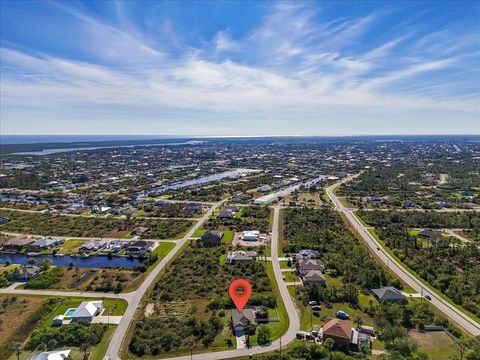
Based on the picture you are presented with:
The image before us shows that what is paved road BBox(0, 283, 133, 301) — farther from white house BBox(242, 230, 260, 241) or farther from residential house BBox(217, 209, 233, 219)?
residential house BBox(217, 209, 233, 219)

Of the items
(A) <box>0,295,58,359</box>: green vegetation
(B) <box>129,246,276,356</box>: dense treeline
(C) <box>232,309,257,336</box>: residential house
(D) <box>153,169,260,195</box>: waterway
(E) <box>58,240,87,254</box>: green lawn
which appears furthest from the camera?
(D) <box>153,169,260,195</box>: waterway

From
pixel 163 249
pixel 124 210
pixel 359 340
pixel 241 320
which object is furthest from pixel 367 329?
pixel 124 210

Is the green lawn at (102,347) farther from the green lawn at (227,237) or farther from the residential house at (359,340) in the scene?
the green lawn at (227,237)

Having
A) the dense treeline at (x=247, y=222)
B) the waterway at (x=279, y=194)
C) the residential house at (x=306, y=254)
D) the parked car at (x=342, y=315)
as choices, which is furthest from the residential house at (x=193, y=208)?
the parked car at (x=342, y=315)

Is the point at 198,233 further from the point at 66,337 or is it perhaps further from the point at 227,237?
the point at 66,337

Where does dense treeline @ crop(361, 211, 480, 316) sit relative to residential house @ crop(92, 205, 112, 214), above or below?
above

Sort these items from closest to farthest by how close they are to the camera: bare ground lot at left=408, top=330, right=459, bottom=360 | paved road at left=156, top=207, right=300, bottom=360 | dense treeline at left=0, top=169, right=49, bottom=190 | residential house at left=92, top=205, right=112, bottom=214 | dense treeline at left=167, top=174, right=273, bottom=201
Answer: bare ground lot at left=408, top=330, right=459, bottom=360, paved road at left=156, top=207, right=300, bottom=360, residential house at left=92, top=205, right=112, bottom=214, dense treeline at left=167, top=174, right=273, bottom=201, dense treeline at left=0, top=169, right=49, bottom=190

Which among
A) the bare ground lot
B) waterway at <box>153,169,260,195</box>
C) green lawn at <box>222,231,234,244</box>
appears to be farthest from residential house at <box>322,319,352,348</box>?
waterway at <box>153,169,260,195</box>

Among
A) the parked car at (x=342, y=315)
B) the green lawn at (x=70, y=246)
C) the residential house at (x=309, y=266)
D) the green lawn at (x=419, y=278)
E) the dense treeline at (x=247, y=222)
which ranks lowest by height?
the green lawn at (x=70, y=246)
